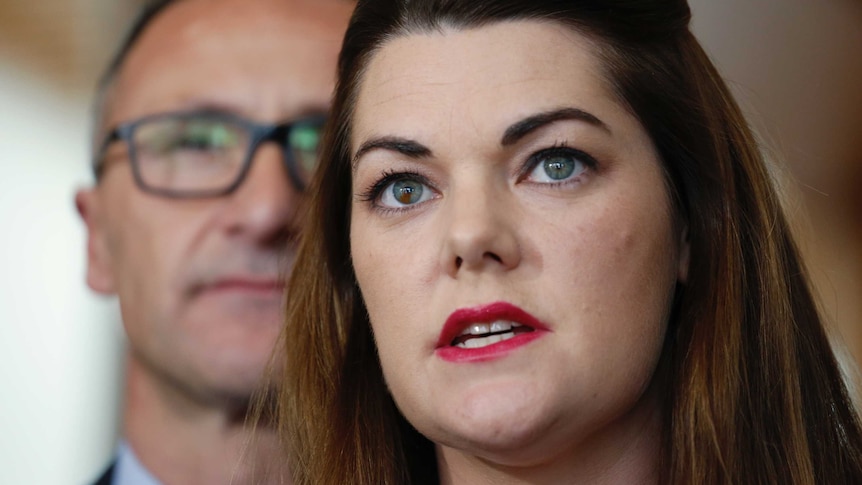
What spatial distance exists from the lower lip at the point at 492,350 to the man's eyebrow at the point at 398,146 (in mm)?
238

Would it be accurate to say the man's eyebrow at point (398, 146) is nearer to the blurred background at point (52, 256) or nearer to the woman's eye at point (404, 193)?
the woman's eye at point (404, 193)

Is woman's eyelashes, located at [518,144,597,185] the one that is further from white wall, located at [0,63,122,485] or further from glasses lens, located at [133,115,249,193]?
white wall, located at [0,63,122,485]

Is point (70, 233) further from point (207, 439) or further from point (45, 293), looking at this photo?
point (207, 439)

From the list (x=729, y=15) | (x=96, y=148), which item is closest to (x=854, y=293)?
(x=729, y=15)

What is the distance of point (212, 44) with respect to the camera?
1.53 m

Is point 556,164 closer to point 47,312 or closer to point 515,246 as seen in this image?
point 515,246

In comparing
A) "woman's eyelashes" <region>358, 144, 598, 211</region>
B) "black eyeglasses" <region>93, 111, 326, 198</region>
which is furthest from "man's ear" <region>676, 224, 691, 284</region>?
"black eyeglasses" <region>93, 111, 326, 198</region>

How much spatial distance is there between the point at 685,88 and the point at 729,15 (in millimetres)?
524

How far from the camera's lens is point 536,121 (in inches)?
47.0

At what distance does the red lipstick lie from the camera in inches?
44.7

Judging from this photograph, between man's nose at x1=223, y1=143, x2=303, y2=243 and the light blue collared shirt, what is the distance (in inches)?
13.7

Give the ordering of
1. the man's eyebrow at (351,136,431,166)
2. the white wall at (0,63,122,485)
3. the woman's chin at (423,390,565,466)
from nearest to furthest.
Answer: the woman's chin at (423,390,565,466) < the man's eyebrow at (351,136,431,166) < the white wall at (0,63,122,485)

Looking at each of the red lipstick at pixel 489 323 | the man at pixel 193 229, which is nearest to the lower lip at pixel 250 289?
the man at pixel 193 229

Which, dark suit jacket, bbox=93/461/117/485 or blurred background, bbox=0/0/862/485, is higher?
blurred background, bbox=0/0/862/485
